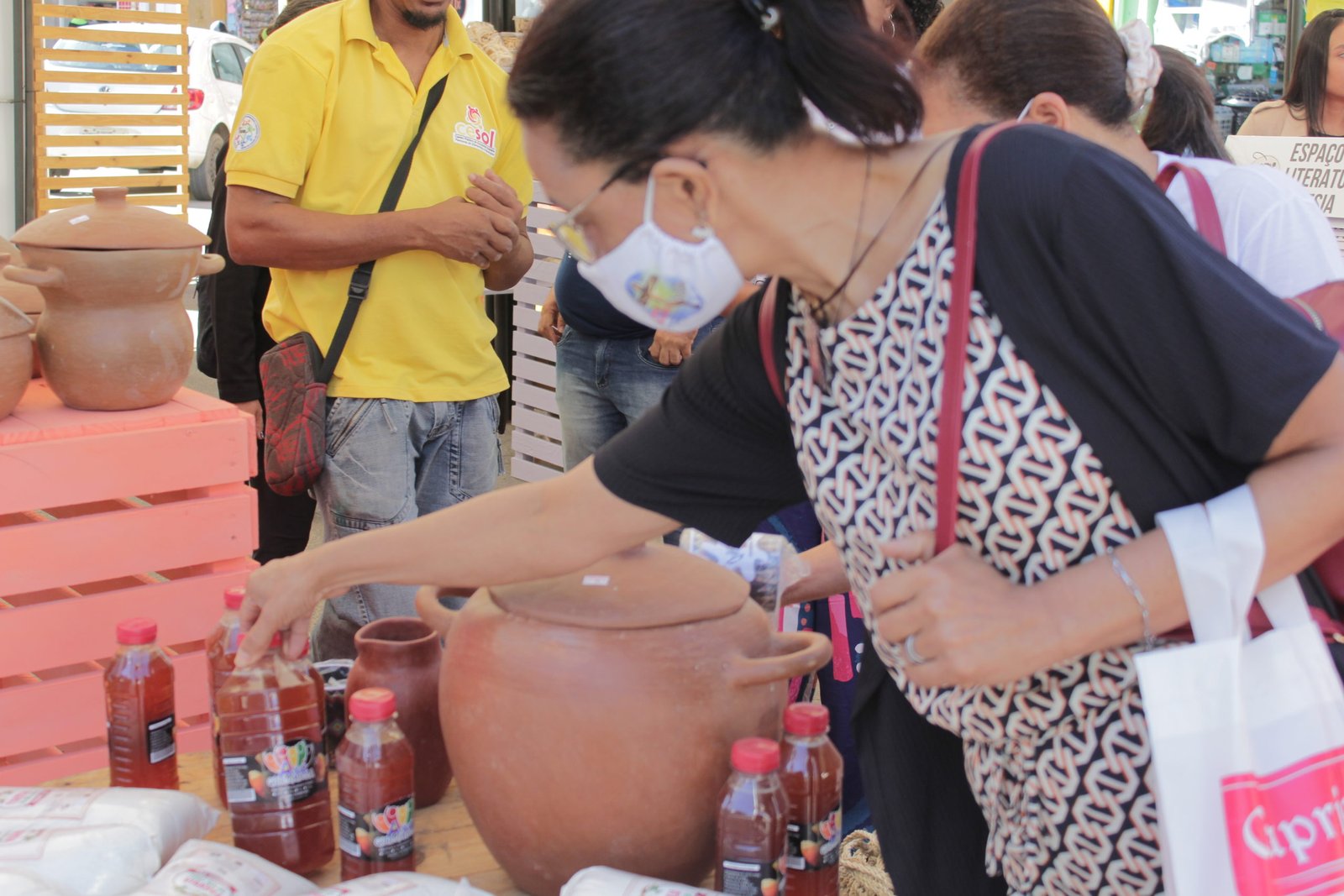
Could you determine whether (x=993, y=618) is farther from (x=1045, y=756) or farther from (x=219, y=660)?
(x=219, y=660)

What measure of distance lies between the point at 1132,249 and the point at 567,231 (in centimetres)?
51

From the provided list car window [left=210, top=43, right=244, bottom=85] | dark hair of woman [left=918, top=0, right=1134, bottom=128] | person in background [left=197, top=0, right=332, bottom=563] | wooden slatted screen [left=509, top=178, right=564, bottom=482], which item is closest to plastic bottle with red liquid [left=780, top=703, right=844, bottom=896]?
dark hair of woman [left=918, top=0, right=1134, bottom=128]

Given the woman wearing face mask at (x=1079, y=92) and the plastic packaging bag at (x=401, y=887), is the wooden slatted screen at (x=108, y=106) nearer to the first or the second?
the woman wearing face mask at (x=1079, y=92)

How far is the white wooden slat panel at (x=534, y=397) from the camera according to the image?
5285 millimetres

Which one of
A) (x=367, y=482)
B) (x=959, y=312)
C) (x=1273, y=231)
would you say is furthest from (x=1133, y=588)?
(x=367, y=482)

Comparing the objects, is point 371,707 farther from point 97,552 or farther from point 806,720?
point 97,552

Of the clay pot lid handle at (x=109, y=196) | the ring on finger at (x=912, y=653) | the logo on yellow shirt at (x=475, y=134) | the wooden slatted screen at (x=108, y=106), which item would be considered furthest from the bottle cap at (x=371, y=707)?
the wooden slatted screen at (x=108, y=106)

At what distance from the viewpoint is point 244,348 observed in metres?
3.40

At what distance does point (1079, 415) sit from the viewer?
1.02m

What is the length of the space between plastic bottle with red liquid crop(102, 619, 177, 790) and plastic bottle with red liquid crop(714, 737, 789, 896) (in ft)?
2.50

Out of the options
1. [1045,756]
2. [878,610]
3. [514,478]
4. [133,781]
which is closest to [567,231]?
[878,610]

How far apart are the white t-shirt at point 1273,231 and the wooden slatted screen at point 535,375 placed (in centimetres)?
343

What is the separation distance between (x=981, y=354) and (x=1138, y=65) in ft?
3.33

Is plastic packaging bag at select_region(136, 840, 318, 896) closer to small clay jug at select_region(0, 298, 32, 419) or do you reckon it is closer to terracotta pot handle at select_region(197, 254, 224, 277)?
small clay jug at select_region(0, 298, 32, 419)
